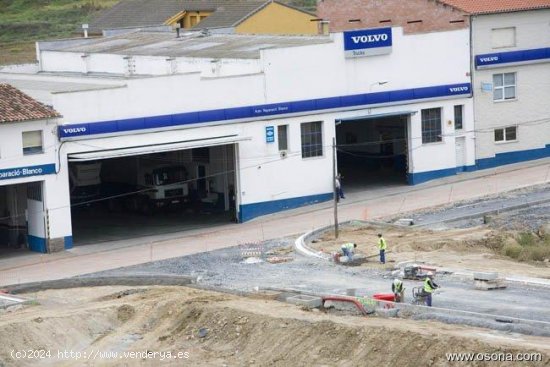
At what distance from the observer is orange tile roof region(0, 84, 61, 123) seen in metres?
50.8

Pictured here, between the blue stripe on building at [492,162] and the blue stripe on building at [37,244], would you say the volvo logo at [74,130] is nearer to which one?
the blue stripe on building at [37,244]

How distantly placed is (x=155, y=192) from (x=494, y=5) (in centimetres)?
1763

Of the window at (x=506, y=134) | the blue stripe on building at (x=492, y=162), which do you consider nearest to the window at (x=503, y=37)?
the window at (x=506, y=134)

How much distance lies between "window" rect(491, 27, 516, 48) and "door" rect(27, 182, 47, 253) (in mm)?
22478

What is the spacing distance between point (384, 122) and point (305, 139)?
27.7 feet

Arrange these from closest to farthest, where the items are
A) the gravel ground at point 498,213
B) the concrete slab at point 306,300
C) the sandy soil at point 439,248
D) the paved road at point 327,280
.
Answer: the paved road at point 327,280
the concrete slab at point 306,300
the sandy soil at point 439,248
the gravel ground at point 498,213

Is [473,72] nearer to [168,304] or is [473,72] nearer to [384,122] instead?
[384,122]

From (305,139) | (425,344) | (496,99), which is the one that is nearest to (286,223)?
(305,139)

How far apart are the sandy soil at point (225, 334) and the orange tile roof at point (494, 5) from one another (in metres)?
25.3

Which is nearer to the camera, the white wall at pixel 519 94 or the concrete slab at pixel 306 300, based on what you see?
the concrete slab at pixel 306 300

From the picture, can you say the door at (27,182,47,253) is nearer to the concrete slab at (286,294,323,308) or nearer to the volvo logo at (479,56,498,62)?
the concrete slab at (286,294,323,308)

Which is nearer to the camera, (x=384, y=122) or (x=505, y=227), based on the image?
(x=505, y=227)

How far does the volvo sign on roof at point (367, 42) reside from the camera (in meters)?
58.6

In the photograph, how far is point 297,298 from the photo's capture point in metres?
39.4
